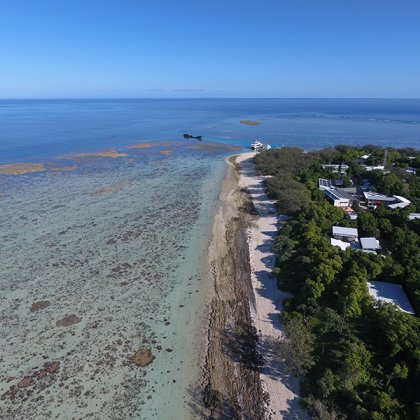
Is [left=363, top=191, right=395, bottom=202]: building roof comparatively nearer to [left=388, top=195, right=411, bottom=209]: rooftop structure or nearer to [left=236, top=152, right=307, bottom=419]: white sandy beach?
[left=388, top=195, right=411, bottom=209]: rooftop structure

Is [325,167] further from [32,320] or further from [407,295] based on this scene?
[32,320]

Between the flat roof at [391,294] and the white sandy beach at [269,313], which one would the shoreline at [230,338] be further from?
the flat roof at [391,294]

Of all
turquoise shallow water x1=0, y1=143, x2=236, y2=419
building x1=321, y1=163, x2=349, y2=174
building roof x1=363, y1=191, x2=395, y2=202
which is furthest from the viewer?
building x1=321, y1=163, x2=349, y2=174

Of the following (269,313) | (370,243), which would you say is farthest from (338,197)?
→ (269,313)

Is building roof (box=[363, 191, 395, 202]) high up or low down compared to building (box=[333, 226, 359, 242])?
up

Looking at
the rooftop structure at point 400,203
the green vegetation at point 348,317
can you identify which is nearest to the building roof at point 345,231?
the green vegetation at point 348,317

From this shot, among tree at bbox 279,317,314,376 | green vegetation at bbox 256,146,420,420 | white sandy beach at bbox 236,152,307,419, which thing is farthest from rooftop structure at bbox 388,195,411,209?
tree at bbox 279,317,314,376

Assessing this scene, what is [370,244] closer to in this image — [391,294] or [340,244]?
[340,244]
